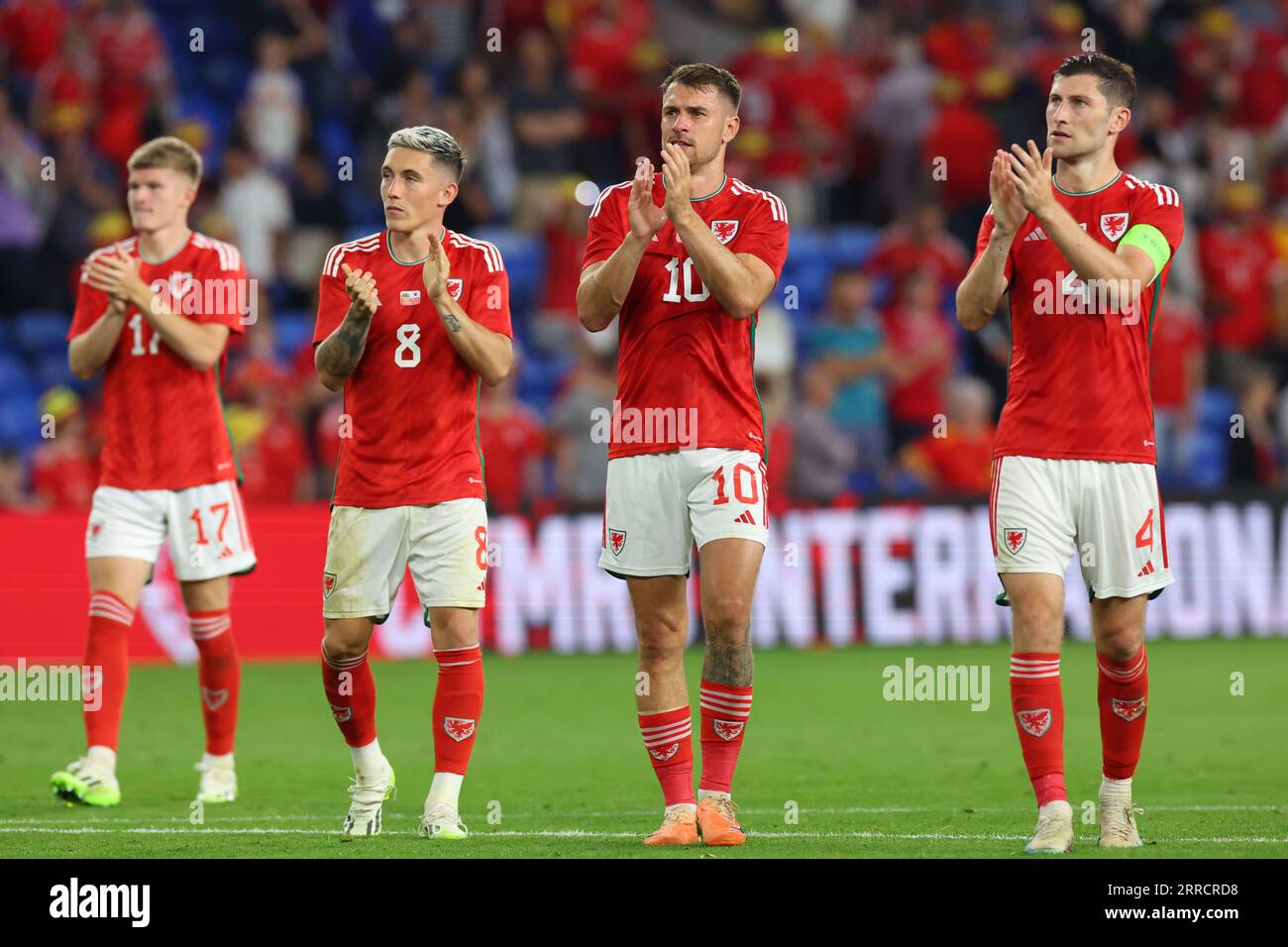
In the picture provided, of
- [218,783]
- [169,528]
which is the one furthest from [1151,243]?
[218,783]

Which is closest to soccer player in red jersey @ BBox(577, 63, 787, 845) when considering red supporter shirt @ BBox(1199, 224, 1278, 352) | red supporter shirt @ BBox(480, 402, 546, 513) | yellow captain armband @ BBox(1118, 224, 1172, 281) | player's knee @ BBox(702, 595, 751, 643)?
player's knee @ BBox(702, 595, 751, 643)

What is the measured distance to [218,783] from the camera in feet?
30.2

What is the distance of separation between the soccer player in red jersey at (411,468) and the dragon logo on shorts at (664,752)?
2.30 feet

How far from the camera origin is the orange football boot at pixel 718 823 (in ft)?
23.7

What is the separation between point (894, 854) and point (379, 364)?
2.69 metres

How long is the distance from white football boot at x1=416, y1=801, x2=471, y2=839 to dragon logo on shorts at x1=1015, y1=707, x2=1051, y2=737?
2.10 m

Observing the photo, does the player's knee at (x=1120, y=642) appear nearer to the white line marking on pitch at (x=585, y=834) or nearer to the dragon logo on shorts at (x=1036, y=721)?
the dragon logo on shorts at (x=1036, y=721)

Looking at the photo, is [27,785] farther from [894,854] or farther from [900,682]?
[900,682]

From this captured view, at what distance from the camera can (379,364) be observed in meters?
7.84

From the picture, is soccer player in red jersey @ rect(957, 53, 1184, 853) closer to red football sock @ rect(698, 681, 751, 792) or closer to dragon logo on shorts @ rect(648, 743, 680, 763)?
red football sock @ rect(698, 681, 751, 792)

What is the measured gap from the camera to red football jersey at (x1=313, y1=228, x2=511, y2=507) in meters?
7.80

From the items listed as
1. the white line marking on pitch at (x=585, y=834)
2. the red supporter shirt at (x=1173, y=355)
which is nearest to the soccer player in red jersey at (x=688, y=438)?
the white line marking on pitch at (x=585, y=834)

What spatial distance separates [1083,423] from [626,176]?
43.3ft

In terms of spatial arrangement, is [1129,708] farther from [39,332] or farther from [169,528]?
[39,332]
